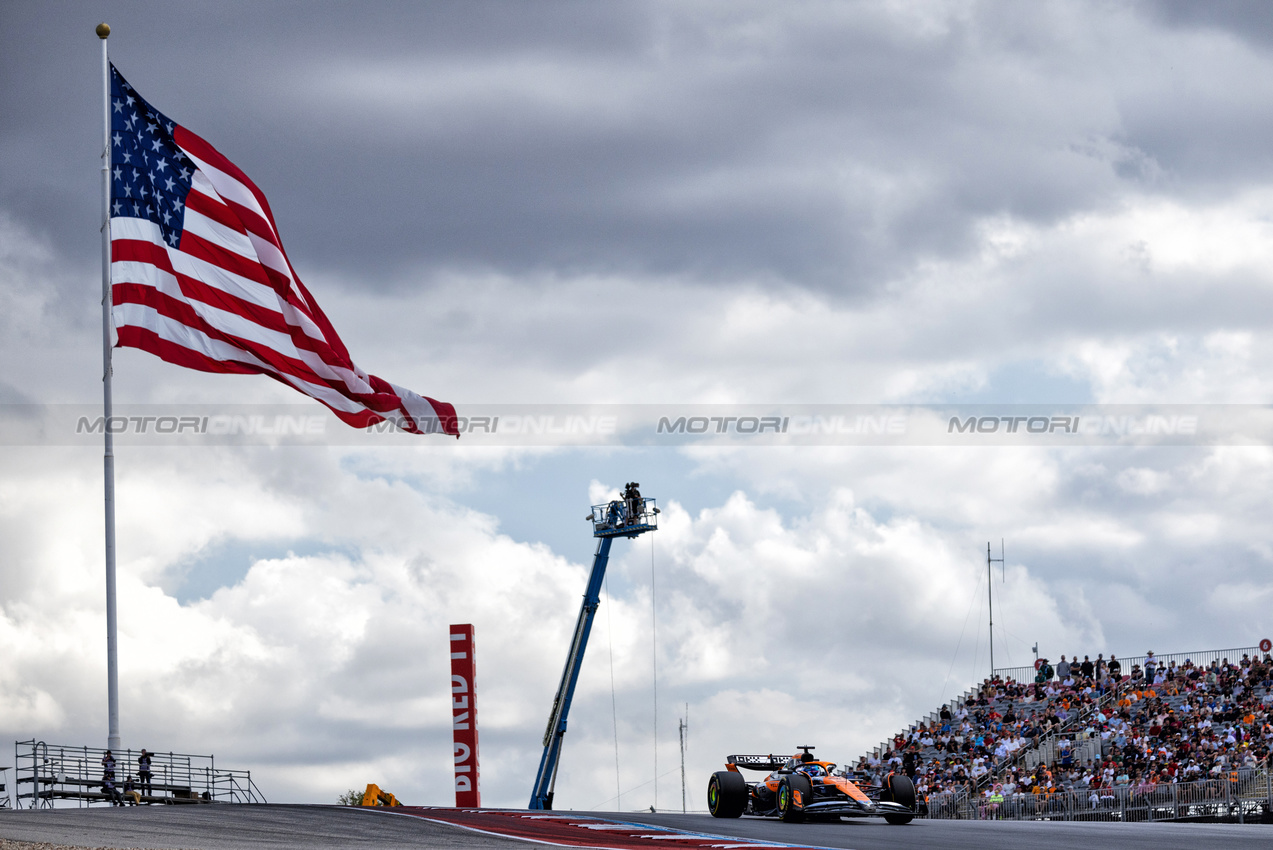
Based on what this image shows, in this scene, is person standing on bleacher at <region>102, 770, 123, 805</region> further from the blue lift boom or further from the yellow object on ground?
the blue lift boom

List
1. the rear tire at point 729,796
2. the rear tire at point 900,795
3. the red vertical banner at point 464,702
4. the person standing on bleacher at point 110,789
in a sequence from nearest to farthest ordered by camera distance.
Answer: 1. the rear tire at point 900,795
2. the rear tire at point 729,796
3. the person standing on bleacher at point 110,789
4. the red vertical banner at point 464,702

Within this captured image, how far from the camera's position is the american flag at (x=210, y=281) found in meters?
25.0

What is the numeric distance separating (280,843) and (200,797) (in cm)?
1778

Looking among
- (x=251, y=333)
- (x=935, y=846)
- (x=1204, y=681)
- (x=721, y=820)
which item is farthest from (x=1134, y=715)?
(x=251, y=333)

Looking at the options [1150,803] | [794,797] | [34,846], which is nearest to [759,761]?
[794,797]

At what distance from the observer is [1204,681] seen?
4581 cm

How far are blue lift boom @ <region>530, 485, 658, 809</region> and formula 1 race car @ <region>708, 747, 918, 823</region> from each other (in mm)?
22132

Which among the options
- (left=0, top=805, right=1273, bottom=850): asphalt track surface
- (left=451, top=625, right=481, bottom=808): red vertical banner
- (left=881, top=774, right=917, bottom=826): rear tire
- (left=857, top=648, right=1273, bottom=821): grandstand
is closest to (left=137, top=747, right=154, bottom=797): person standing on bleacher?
(left=0, top=805, right=1273, bottom=850): asphalt track surface

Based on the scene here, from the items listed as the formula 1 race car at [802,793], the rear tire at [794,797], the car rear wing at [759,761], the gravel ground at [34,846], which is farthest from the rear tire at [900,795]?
the gravel ground at [34,846]

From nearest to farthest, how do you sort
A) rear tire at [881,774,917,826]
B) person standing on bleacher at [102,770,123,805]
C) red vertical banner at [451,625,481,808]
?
rear tire at [881,774,917,826], person standing on bleacher at [102,770,123,805], red vertical banner at [451,625,481,808]

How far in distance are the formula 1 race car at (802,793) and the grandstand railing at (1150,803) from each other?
10.5 meters

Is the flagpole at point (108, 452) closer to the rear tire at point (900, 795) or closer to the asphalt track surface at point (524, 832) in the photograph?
the asphalt track surface at point (524, 832)

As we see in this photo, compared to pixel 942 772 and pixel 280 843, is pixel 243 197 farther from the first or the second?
pixel 942 772

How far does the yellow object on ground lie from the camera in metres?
40.2
